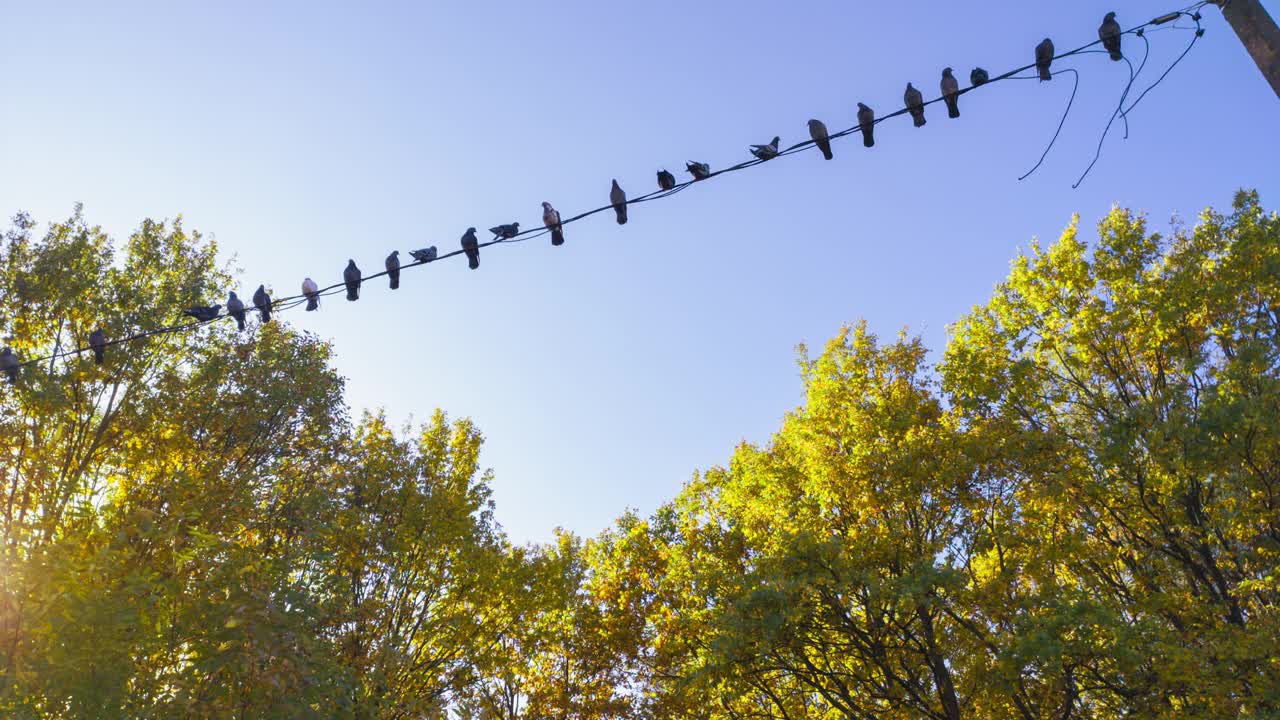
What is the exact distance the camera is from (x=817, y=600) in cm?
1457

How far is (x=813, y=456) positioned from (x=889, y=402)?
2.06m

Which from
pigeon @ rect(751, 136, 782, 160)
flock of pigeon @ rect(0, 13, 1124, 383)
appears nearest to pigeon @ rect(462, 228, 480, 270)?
flock of pigeon @ rect(0, 13, 1124, 383)

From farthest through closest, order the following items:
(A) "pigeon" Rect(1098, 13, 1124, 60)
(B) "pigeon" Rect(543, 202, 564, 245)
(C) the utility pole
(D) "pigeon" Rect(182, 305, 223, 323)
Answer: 1. (D) "pigeon" Rect(182, 305, 223, 323)
2. (B) "pigeon" Rect(543, 202, 564, 245)
3. (A) "pigeon" Rect(1098, 13, 1124, 60)
4. (C) the utility pole

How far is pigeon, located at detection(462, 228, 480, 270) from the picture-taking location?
23.9 feet

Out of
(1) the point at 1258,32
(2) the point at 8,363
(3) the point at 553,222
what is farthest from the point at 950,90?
(2) the point at 8,363

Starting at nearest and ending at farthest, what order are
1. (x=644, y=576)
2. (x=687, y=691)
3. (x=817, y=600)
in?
(x=687, y=691), (x=817, y=600), (x=644, y=576)

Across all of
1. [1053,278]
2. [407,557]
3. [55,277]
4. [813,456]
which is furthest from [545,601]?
[1053,278]

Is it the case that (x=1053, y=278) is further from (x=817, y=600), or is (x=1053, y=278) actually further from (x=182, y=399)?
(x=182, y=399)

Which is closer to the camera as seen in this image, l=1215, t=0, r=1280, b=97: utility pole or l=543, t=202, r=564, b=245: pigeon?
l=1215, t=0, r=1280, b=97: utility pole

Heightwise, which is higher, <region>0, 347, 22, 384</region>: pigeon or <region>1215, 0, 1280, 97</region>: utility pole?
<region>0, 347, 22, 384</region>: pigeon

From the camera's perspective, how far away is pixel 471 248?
7297mm

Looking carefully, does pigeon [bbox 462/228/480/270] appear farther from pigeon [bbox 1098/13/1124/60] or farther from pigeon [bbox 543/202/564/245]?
pigeon [bbox 1098/13/1124/60]

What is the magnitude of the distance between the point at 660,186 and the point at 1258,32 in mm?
4764

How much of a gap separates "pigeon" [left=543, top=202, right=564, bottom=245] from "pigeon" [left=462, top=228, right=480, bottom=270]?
71 cm
